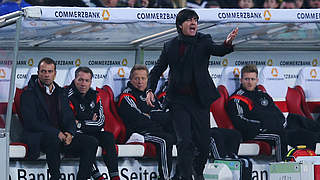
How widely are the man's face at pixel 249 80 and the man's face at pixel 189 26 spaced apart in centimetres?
237

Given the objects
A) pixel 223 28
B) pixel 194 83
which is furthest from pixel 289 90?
pixel 194 83

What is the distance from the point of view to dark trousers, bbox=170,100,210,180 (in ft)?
24.6

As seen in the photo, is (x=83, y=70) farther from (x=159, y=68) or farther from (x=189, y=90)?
(x=189, y=90)

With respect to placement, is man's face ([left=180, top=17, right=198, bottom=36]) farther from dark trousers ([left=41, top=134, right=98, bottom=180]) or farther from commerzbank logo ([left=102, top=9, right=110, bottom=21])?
dark trousers ([left=41, top=134, right=98, bottom=180])

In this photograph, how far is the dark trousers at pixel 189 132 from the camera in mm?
7508

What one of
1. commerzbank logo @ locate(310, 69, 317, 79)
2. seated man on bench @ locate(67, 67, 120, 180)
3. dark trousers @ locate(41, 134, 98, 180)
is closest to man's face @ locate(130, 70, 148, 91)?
seated man on bench @ locate(67, 67, 120, 180)

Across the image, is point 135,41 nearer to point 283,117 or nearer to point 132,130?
point 132,130

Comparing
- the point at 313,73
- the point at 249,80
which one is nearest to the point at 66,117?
the point at 249,80

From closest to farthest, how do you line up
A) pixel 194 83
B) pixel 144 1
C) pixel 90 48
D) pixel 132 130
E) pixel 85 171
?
1. pixel 194 83
2. pixel 85 171
3. pixel 132 130
4. pixel 90 48
5. pixel 144 1

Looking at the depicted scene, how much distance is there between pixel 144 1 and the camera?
11.4m

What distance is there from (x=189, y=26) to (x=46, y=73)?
1942 mm

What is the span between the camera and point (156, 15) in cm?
839

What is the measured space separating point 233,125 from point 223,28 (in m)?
1.20

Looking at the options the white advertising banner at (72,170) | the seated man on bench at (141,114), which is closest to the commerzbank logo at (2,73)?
the white advertising banner at (72,170)
